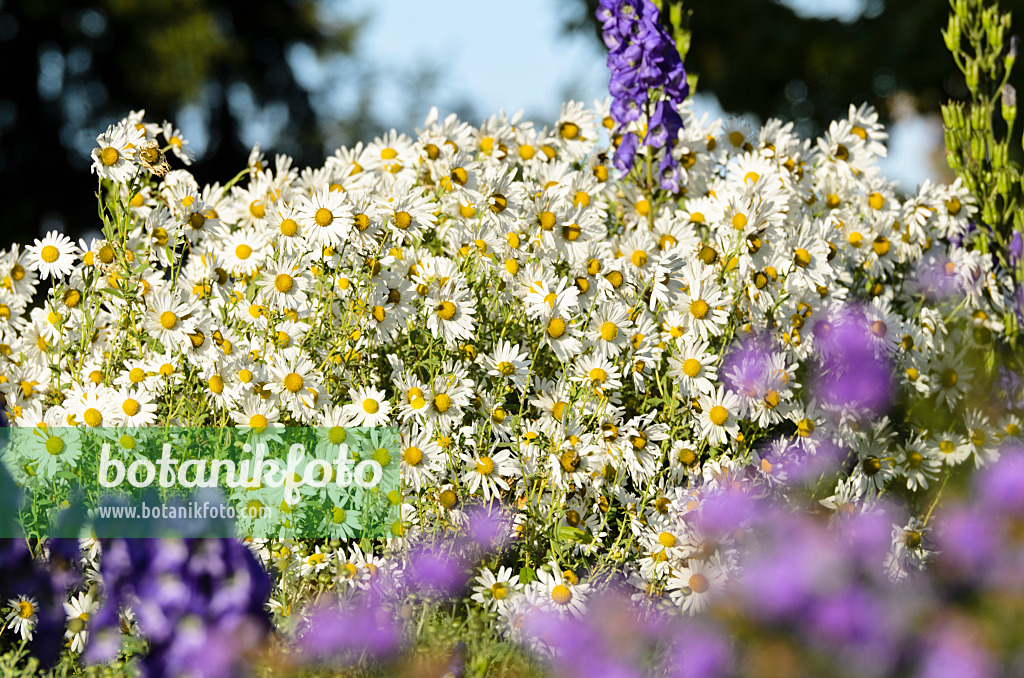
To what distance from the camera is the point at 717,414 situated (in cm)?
261

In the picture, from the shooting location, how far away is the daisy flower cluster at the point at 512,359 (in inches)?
98.0

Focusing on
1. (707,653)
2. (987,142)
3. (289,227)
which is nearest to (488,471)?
(289,227)

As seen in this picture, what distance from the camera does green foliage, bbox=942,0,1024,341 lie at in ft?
11.1

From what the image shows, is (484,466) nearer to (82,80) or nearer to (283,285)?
(283,285)

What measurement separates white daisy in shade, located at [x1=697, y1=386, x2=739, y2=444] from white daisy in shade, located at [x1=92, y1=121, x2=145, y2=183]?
5.80 ft

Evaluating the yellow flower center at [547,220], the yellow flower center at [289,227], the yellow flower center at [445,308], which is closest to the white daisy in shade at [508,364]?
the yellow flower center at [445,308]

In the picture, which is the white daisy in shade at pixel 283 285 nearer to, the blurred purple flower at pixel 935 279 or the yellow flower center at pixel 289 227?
the yellow flower center at pixel 289 227

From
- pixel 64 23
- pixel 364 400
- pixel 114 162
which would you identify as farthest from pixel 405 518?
pixel 64 23

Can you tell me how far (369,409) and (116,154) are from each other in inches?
41.6

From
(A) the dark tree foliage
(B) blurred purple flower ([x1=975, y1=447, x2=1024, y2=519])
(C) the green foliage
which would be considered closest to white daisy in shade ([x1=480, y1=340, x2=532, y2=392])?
(B) blurred purple flower ([x1=975, y1=447, x2=1024, y2=519])

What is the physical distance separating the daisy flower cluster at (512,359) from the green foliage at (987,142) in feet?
1.47

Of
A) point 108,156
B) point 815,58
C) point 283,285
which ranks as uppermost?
point 815,58

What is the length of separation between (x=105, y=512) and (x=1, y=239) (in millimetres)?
11696

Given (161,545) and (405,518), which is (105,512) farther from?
(405,518)
